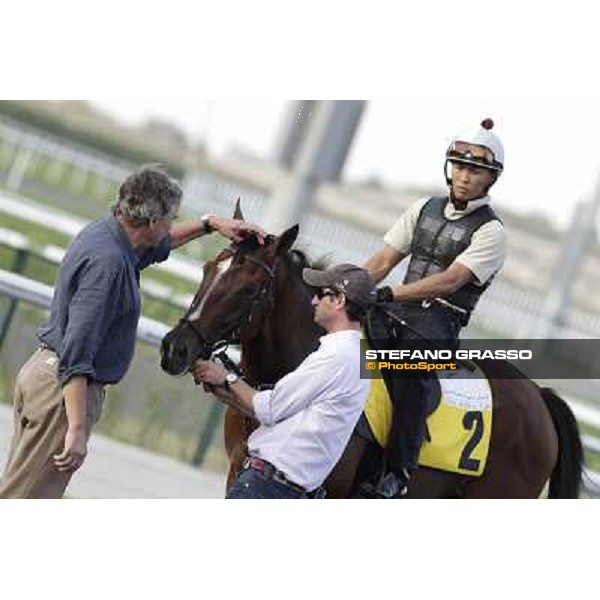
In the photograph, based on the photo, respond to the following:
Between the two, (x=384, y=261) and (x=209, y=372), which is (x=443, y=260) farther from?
(x=209, y=372)

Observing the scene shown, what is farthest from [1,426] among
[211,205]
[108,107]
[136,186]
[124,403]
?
[108,107]

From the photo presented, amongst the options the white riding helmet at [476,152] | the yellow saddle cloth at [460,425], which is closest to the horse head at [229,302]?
the yellow saddle cloth at [460,425]

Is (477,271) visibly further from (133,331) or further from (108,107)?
(108,107)

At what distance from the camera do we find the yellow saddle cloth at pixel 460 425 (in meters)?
6.85

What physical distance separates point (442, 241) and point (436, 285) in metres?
0.25

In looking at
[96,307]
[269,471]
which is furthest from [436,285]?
[96,307]

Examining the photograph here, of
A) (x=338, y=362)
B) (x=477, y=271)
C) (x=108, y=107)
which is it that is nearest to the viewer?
(x=338, y=362)

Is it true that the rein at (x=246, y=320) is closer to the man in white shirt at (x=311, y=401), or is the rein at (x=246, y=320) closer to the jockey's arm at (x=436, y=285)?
the man in white shirt at (x=311, y=401)

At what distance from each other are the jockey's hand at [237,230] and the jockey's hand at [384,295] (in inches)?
24.3

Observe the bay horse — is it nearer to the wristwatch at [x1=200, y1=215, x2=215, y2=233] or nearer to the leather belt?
the wristwatch at [x1=200, y1=215, x2=215, y2=233]

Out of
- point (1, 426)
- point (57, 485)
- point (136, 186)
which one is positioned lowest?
point (1, 426)

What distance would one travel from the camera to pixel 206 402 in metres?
10.6

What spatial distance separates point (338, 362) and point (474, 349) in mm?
1703

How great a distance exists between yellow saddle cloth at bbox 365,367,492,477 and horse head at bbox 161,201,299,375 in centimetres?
81
